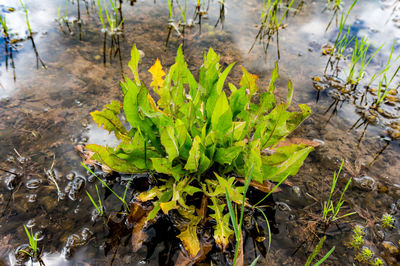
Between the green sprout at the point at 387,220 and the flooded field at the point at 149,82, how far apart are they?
2cm

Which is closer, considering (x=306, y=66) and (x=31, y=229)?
(x=31, y=229)

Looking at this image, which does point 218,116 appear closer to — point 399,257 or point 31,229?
point 31,229

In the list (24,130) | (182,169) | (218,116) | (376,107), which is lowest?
(24,130)

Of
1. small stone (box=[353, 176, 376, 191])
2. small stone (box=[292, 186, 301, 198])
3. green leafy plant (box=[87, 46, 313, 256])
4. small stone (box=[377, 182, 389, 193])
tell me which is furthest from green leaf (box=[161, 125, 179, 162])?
small stone (box=[377, 182, 389, 193])

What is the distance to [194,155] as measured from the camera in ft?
5.27

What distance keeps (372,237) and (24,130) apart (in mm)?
2884

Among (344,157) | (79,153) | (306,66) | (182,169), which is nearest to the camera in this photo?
(182,169)

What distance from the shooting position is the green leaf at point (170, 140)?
1.53 meters

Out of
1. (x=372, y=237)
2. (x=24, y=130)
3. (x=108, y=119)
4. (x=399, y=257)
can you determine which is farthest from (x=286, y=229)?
(x=24, y=130)

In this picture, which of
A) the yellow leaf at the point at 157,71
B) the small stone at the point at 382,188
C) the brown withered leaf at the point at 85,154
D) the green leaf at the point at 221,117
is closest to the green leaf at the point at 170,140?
the green leaf at the point at 221,117

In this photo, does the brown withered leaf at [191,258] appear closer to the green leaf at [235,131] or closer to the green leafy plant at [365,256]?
the green leaf at [235,131]

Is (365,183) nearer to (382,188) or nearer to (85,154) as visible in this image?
(382,188)

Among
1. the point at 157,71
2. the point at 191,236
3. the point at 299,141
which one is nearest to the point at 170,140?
the point at 191,236

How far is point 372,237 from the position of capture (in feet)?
6.25
